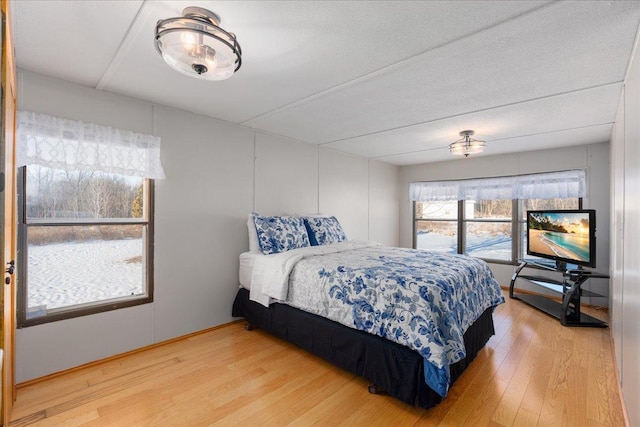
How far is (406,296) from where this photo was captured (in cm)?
203

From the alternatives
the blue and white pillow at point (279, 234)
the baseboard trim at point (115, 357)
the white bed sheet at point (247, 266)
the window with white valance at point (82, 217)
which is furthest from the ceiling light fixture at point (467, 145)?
the baseboard trim at point (115, 357)

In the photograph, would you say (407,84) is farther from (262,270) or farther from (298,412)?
(298,412)

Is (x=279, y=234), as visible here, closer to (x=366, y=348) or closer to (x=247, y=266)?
(x=247, y=266)

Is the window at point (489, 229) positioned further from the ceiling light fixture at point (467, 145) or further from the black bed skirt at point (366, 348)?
the black bed skirt at point (366, 348)

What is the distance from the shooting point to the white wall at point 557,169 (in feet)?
12.7

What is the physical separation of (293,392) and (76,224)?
2.15 metres

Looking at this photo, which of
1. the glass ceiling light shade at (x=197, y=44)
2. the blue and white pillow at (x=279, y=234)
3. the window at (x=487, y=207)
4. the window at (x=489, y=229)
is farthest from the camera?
the window at (x=489, y=229)

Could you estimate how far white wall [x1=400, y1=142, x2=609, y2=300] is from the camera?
12.7ft

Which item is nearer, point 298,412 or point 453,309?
point 298,412

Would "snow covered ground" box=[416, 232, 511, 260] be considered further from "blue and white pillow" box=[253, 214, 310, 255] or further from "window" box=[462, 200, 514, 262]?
"blue and white pillow" box=[253, 214, 310, 255]

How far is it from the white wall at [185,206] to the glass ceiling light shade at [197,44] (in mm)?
1335

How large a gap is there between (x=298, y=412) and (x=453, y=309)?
1249 mm

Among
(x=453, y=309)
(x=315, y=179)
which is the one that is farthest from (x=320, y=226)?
(x=453, y=309)

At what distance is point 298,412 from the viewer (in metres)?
1.90
